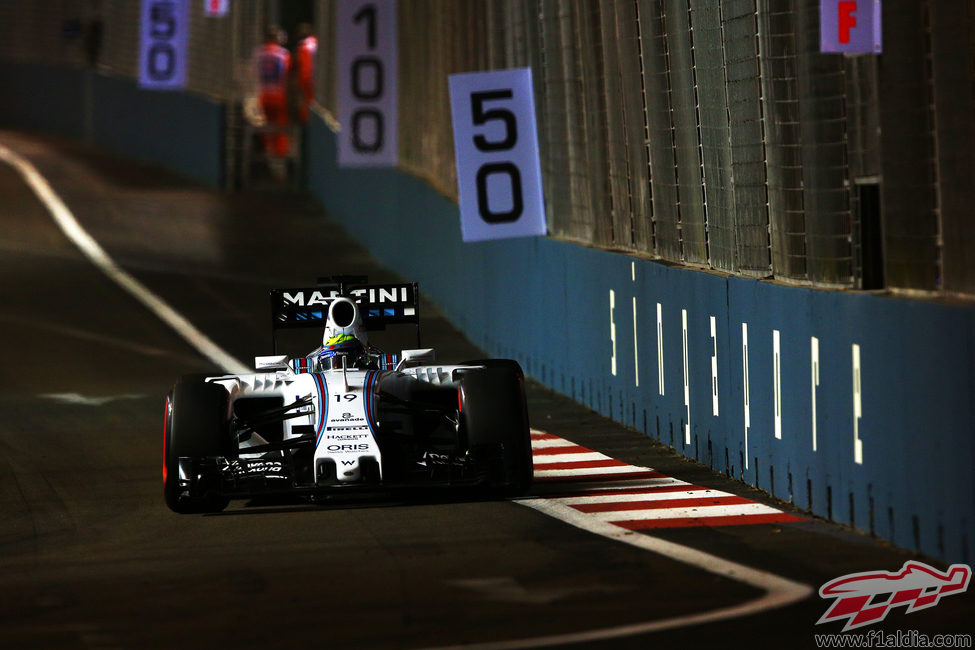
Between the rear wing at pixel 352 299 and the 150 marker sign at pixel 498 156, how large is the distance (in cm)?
537

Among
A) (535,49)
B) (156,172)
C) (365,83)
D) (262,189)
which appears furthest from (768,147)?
(156,172)

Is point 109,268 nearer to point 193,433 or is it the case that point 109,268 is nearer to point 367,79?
point 367,79

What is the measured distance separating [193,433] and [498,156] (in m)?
7.43

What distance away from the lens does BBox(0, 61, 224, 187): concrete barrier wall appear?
43.0 m

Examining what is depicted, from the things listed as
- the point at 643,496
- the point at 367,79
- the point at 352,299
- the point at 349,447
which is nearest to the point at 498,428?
the point at 349,447

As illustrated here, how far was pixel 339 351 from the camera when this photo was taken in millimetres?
12906

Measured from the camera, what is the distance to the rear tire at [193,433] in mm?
12352

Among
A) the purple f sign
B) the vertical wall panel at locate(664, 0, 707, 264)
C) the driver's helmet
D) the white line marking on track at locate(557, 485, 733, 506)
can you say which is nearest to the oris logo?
the driver's helmet

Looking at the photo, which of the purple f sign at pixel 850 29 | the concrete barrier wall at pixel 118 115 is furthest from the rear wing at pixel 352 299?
the concrete barrier wall at pixel 118 115

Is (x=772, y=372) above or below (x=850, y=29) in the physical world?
below

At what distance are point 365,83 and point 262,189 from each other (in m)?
13.4

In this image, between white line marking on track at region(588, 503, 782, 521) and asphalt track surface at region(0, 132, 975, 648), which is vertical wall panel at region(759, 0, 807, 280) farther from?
asphalt track surface at region(0, 132, 975, 648)

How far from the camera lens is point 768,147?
1297cm

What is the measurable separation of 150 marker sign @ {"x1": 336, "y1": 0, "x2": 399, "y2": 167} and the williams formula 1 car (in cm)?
1545
